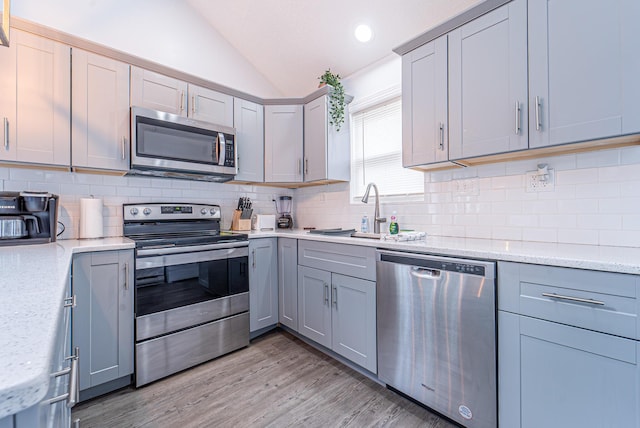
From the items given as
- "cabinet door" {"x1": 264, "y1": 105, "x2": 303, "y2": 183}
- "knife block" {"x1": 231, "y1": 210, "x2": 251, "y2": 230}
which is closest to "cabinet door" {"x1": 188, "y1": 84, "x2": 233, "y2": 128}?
"cabinet door" {"x1": 264, "y1": 105, "x2": 303, "y2": 183}

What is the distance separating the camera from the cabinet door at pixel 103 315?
69.3 inches

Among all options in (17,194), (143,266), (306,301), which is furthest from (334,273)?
(17,194)

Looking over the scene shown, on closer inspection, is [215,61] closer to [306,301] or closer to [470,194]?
[306,301]

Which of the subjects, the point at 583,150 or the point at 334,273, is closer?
the point at 583,150

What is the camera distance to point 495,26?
1706 millimetres

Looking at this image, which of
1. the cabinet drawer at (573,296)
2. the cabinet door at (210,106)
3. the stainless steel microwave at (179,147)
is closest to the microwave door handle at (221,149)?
the stainless steel microwave at (179,147)

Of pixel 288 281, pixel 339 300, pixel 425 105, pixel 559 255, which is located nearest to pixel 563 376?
pixel 559 255

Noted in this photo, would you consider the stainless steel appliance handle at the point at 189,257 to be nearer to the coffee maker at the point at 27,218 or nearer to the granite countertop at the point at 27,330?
the coffee maker at the point at 27,218

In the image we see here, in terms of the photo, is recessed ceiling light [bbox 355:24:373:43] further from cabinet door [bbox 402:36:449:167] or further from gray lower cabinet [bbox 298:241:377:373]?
gray lower cabinet [bbox 298:241:377:373]

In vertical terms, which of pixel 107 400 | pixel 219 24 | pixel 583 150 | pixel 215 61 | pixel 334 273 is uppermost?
pixel 219 24

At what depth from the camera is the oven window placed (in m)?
1.98

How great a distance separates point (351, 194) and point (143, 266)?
1.86 m

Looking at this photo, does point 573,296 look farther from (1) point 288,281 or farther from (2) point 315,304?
(1) point 288,281

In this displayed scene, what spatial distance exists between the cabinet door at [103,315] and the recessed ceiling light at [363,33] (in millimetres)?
2479
